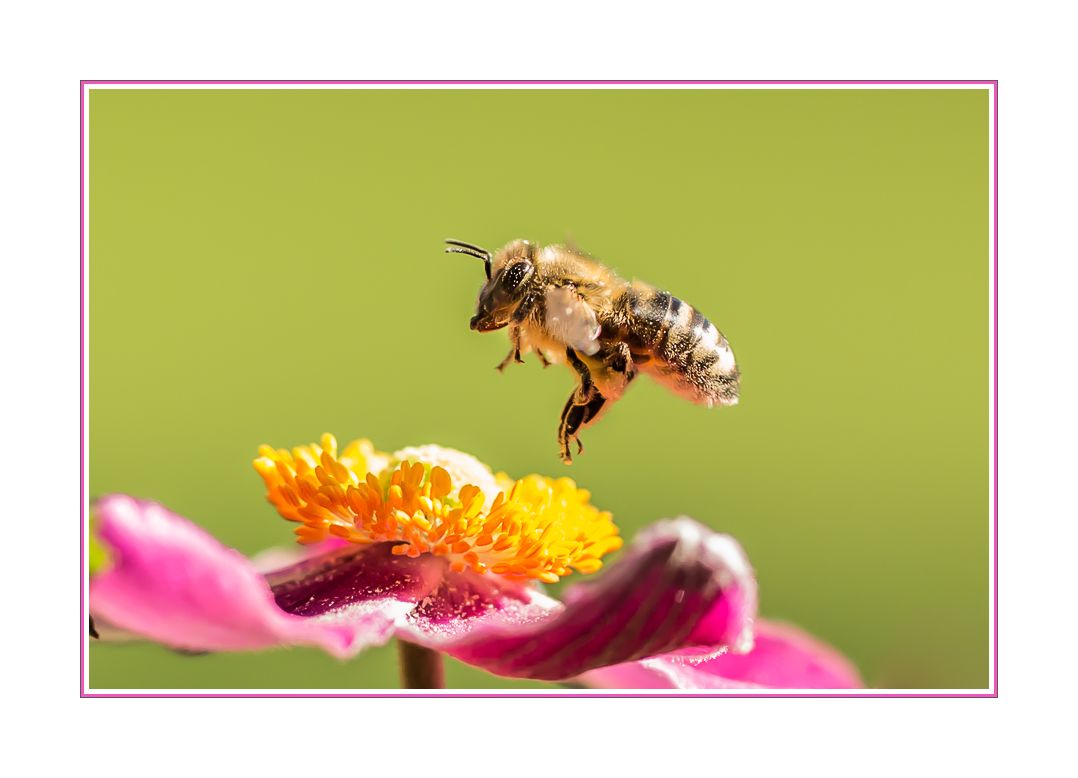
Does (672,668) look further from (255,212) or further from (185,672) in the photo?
(255,212)

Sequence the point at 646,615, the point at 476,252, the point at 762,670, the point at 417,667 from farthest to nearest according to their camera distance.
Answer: the point at 762,670 → the point at 476,252 → the point at 417,667 → the point at 646,615

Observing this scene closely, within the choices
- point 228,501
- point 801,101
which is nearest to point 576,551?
point 228,501

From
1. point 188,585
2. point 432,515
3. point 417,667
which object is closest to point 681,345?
point 432,515

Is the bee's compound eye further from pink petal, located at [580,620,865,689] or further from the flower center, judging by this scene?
pink petal, located at [580,620,865,689]

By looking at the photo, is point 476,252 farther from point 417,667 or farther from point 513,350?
point 417,667

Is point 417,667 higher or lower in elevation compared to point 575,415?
lower
